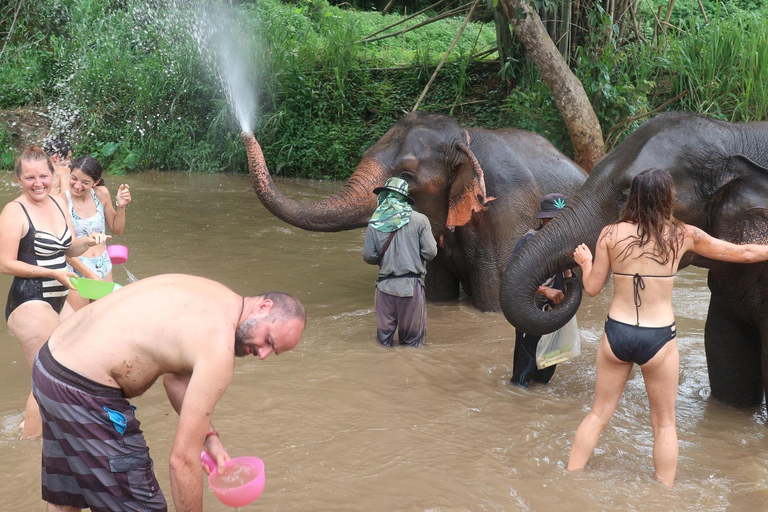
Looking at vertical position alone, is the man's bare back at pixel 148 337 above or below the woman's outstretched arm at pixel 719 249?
below

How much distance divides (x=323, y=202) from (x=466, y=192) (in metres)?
1.24

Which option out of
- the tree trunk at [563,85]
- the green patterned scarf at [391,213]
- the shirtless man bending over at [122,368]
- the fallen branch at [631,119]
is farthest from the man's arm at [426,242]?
the fallen branch at [631,119]

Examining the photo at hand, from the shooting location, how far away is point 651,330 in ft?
12.7

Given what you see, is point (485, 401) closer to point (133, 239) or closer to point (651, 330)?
point (651, 330)

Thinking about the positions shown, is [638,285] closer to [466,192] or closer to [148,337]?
[148,337]

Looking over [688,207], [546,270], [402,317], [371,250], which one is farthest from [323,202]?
[688,207]

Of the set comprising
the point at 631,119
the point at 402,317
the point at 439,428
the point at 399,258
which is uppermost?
the point at 631,119

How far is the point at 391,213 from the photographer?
5.97 m

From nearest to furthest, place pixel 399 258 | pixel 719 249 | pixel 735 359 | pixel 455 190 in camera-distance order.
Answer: pixel 719 249, pixel 735 359, pixel 399 258, pixel 455 190

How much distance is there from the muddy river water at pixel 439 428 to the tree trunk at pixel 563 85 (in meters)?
2.35

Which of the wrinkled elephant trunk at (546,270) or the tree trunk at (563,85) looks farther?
the tree trunk at (563,85)

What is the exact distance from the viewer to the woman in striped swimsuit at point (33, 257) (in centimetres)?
425

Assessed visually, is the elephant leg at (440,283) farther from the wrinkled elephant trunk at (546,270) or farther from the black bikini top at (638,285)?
the black bikini top at (638,285)

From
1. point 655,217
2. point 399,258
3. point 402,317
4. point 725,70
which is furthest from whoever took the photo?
point 725,70
